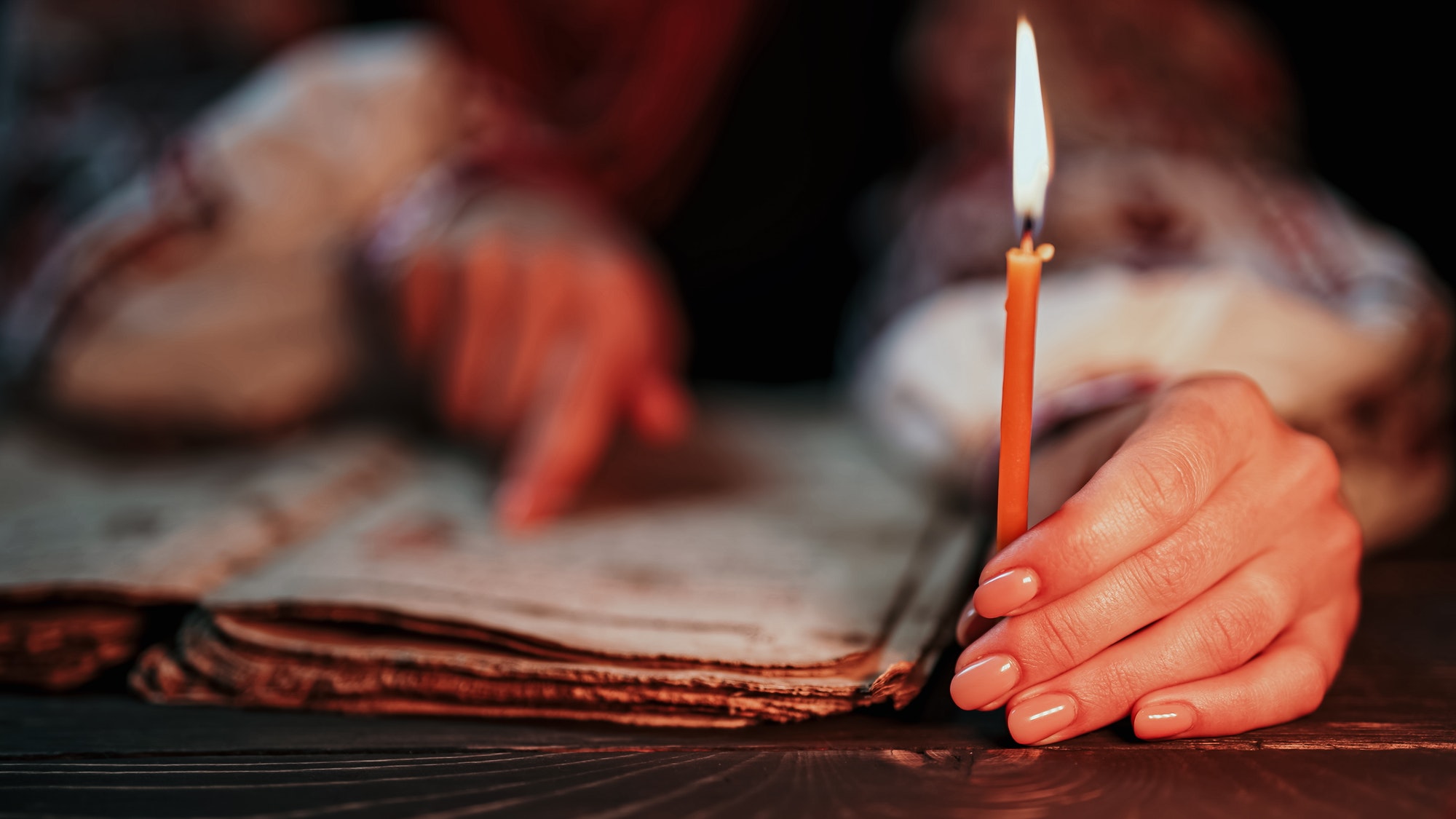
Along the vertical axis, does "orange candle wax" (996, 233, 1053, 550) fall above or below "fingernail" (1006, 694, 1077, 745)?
above

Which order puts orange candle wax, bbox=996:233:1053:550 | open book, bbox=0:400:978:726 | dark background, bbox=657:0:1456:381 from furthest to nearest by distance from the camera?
dark background, bbox=657:0:1456:381
open book, bbox=0:400:978:726
orange candle wax, bbox=996:233:1053:550

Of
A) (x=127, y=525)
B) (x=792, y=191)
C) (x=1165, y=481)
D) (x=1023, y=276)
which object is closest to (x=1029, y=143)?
(x=1023, y=276)

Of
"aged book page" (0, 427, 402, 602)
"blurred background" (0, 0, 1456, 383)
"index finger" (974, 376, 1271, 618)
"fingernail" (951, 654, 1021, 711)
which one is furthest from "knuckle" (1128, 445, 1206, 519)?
"blurred background" (0, 0, 1456, 383)

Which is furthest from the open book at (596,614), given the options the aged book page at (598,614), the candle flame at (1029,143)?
the candle flame at (1029,143)

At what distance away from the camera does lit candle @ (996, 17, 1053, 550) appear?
41cm

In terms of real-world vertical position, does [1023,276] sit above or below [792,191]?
below

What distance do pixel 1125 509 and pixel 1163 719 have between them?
111mm

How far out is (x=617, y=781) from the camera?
1.49ft

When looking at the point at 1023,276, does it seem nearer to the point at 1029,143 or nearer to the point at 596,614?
the point at 1029,143

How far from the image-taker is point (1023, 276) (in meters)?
0.40

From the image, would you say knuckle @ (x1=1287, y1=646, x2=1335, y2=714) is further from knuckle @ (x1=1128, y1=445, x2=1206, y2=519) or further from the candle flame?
the candle flame

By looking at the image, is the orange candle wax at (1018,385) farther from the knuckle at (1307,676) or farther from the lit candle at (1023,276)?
the knuckle at (1307,676)

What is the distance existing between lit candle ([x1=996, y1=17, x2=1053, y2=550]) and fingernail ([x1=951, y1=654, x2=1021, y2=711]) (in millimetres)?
77

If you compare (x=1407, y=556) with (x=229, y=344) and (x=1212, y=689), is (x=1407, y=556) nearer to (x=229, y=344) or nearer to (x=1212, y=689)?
(x=1212, y=689)
